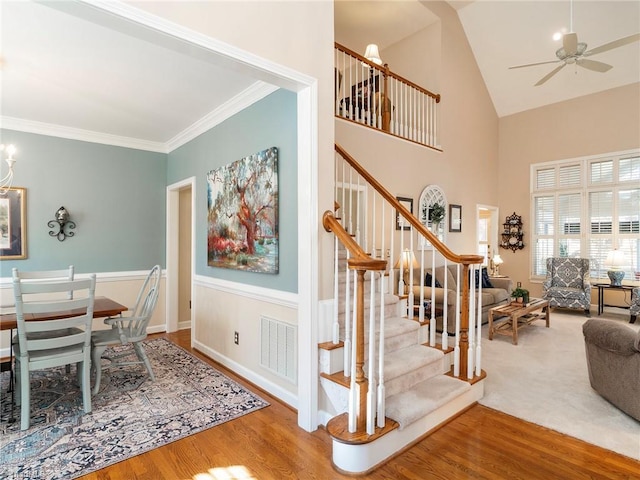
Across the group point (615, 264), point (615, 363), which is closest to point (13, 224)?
point (615, 363)

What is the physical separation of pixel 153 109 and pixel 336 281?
116 inches

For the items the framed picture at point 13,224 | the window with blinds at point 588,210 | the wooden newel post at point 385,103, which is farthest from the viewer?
the window with blinds at point 588,210

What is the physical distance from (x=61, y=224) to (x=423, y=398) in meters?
4.66

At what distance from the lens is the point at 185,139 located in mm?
4699

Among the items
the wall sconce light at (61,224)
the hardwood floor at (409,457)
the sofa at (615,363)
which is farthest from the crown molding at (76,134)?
the sofa at (615,363)

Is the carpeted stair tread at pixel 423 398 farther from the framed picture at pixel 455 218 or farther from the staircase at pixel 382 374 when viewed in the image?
the framed picture at pixel 455 218

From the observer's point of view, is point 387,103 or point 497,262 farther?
point 497,262

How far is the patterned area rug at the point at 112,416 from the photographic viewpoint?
2.16m

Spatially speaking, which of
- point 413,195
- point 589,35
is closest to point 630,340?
point 413,195

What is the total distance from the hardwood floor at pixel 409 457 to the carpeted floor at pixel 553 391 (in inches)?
6.9

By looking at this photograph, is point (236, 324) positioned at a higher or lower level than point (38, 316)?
lower

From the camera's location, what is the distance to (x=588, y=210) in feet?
22.1

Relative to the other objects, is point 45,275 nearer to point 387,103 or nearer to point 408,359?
point 408,359

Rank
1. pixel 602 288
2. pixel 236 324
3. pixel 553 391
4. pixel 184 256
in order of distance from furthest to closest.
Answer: pixel 602 288 < pixel 184 256 < pixel 236 324 < pixel 553 391
